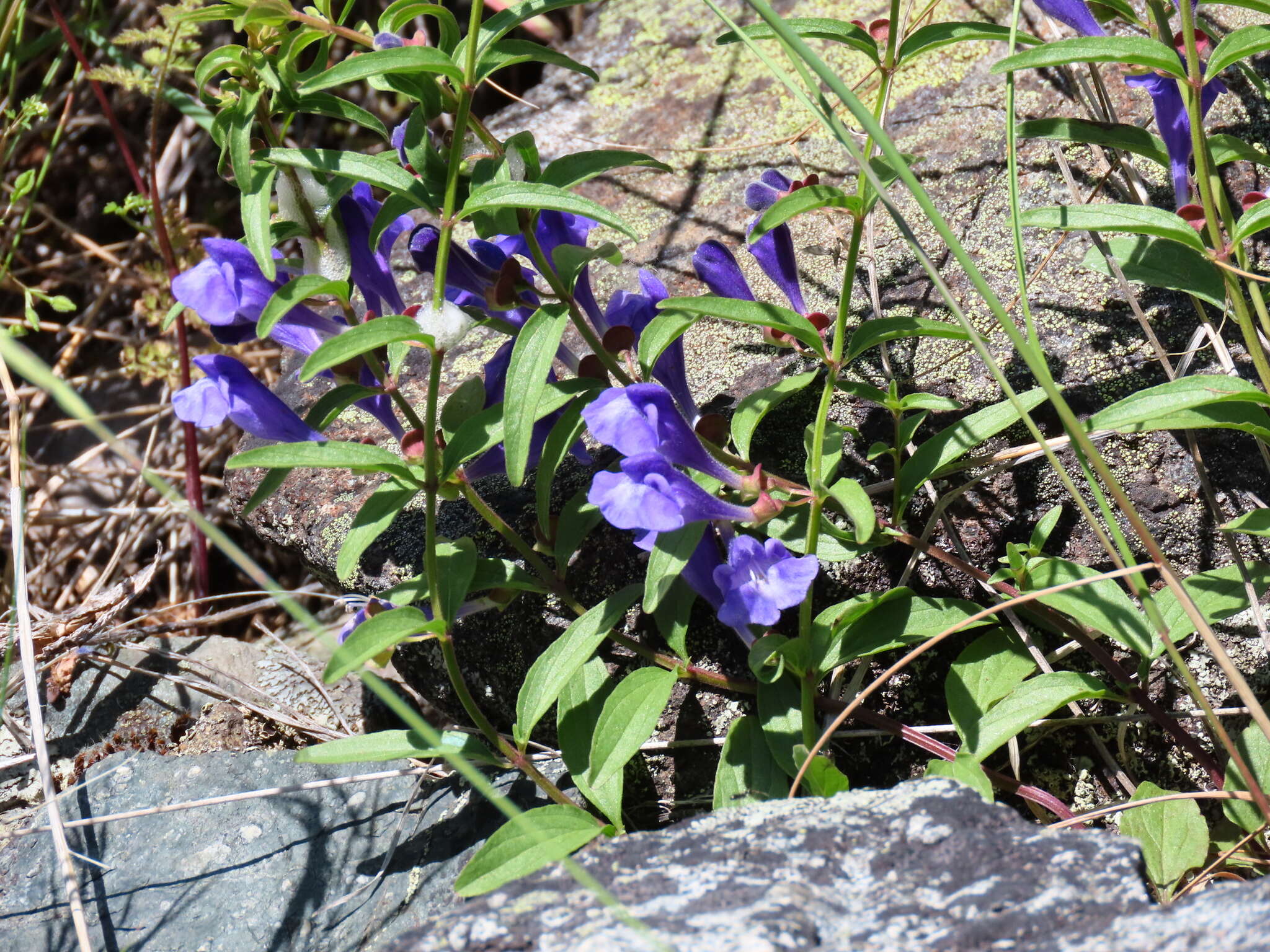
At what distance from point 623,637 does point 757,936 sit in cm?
93

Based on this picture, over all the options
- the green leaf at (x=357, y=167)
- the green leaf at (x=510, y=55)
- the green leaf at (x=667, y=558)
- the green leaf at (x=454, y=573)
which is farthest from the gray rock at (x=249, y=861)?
the green leaf at (x=510, y=55)

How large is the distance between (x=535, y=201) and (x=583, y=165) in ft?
0.91

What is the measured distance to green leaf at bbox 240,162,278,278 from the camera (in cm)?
178

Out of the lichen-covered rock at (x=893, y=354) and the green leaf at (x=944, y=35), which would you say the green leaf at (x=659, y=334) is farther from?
the green leaf at (x=944, y=35)

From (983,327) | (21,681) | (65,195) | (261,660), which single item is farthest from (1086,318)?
(65,195)

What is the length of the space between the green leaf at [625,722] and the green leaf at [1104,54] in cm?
131

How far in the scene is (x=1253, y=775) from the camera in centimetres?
187

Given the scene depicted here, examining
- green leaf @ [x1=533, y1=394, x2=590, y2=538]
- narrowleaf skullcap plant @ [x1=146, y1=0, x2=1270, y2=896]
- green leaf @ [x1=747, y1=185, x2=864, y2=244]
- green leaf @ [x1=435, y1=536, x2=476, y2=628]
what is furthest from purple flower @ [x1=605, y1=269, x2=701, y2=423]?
green leaf @ [x1=435, y1=536, x2=476, y2=628]

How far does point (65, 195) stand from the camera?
4070 mm

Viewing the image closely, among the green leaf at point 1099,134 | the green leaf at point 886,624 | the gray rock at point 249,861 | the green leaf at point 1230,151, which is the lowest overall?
the gray rock at point 249,861

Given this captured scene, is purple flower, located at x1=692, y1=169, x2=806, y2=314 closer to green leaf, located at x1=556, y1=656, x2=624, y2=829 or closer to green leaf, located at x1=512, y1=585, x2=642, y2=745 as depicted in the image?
green leaf, located at x1=512, y1=585, x2=642, y2=745

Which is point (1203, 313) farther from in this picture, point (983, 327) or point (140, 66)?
point (140, 66)

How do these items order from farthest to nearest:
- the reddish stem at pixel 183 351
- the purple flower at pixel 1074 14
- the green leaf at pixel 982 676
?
the reddish stem at pixel 183 351
the purple flower at pixel 1074 14
the green leaf at pixel 982 676

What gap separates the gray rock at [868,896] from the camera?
1.21 metres
